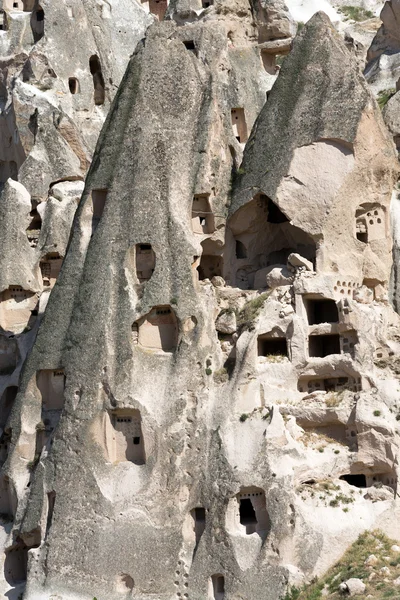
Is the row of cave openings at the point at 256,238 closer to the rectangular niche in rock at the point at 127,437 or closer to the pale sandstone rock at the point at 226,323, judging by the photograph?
the pale sandstone rock at the point at 226,323

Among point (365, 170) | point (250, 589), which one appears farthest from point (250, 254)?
point (250, 589)

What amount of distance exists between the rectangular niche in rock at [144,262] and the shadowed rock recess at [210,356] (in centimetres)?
5

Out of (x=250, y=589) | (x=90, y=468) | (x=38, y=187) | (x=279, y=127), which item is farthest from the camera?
(x=38, y=187)

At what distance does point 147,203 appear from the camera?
38.6m

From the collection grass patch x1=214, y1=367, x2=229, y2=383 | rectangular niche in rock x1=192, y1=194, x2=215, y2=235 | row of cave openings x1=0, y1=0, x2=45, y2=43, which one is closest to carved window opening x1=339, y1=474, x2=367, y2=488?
grass patch x1=214, y1=367, x2=229, y2=383

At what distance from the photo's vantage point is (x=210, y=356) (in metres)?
37.7

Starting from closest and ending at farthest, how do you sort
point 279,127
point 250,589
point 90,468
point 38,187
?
point 250,589
point 90,468
point 279,127
point 38,187

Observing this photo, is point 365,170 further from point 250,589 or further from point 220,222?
point 250,589

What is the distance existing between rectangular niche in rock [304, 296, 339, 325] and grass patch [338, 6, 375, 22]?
85.7ft

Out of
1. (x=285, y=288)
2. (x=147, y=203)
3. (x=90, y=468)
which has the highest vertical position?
(x=147, y=203)

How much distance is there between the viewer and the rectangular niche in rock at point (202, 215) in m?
39.9

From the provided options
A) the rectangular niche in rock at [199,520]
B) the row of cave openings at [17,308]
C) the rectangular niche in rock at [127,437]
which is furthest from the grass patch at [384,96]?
the rectangular niche in rock at [199,520]

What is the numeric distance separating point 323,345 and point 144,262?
5.32m

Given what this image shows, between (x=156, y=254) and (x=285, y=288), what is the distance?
3.54 m
